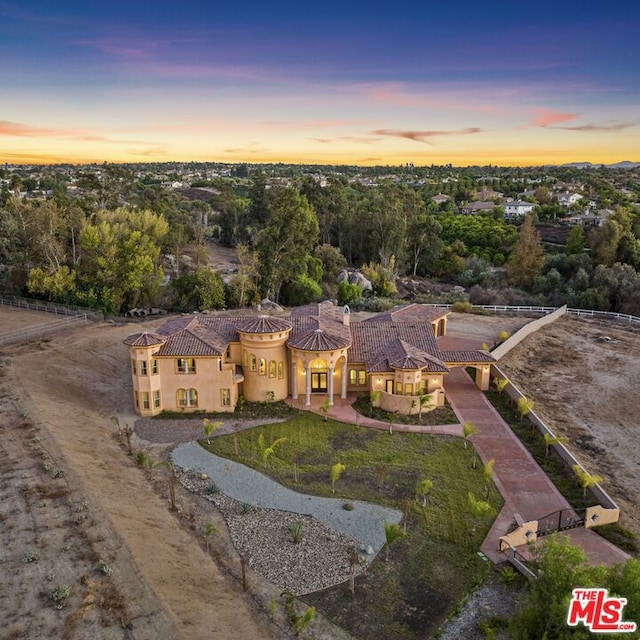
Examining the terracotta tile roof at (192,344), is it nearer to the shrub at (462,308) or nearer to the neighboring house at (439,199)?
the shrub at (462,308)

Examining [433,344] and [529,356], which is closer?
[433,344]

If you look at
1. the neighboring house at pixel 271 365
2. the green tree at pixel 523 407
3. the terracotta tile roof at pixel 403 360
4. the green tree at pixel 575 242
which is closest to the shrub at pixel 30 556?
the neighboring house at pixel 271 365

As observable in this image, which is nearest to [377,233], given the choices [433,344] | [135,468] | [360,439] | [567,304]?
[567,304]

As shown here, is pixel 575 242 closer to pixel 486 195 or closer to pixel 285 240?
pixel 285 240

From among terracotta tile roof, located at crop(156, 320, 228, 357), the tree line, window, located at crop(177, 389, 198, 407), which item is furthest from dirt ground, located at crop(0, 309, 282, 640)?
the tree line

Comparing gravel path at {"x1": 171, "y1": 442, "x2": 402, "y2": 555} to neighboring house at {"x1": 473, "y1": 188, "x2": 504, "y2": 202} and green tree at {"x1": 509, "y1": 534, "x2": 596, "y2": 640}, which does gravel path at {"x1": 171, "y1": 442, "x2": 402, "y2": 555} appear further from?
neighboring house at {"x1": 473, "y1": 188, "x2": 504, "y2": 202}

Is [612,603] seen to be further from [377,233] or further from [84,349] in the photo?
[377,233]

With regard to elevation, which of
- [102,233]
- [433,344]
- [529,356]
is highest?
[102,233]
